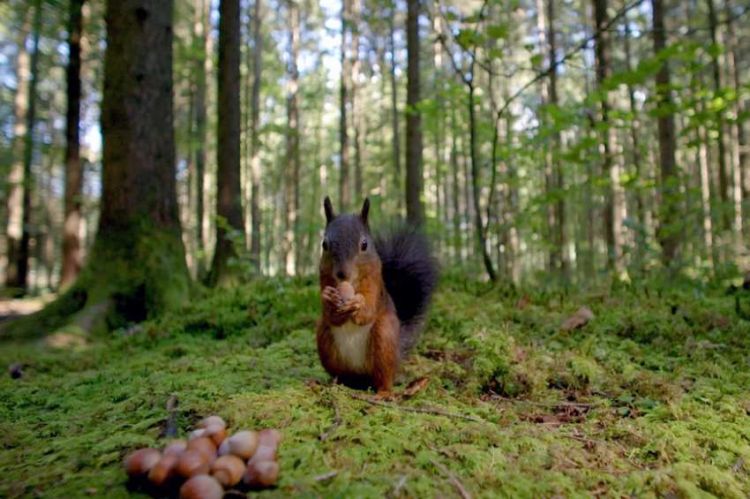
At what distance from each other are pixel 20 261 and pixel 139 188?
10.5 m

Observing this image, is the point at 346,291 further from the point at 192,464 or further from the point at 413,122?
the point at 413,122

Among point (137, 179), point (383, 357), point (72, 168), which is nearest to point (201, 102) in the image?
point (72, 168)

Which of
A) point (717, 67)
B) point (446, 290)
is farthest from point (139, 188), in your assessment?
point (717, 67)

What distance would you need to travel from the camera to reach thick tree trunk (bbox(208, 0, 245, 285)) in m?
7.82

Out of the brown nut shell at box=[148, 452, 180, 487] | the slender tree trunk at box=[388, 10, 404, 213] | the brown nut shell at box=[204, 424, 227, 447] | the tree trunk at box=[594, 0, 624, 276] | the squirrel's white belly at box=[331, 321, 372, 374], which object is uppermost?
the slender tree trunk at box=[388, 10, 404, 213]

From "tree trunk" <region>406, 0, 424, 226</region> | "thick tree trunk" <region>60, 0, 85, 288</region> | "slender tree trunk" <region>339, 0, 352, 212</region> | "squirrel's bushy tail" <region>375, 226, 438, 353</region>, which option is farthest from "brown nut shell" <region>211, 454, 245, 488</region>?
"slender tree trunk" <region>339, 0, 352, 212</region>

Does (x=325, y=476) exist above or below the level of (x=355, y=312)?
below

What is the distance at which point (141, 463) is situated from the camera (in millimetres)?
1457

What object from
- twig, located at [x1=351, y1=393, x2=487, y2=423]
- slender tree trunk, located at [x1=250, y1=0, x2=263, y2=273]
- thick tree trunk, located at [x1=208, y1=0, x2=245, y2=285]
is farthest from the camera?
slender tree trunk, located at [x1=250, y1=0, x2=263, y2=273]

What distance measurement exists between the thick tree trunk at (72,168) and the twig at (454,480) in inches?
427

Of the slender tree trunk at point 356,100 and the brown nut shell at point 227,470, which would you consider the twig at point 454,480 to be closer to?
the brown nut shell at point 227,470

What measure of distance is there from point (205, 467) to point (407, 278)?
6.46ft

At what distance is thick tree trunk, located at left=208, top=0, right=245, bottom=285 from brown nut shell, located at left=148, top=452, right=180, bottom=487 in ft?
21.0

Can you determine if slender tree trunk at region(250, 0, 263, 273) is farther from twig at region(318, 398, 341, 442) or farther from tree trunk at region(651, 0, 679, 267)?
twig at region(318, 398, 341, 442)
